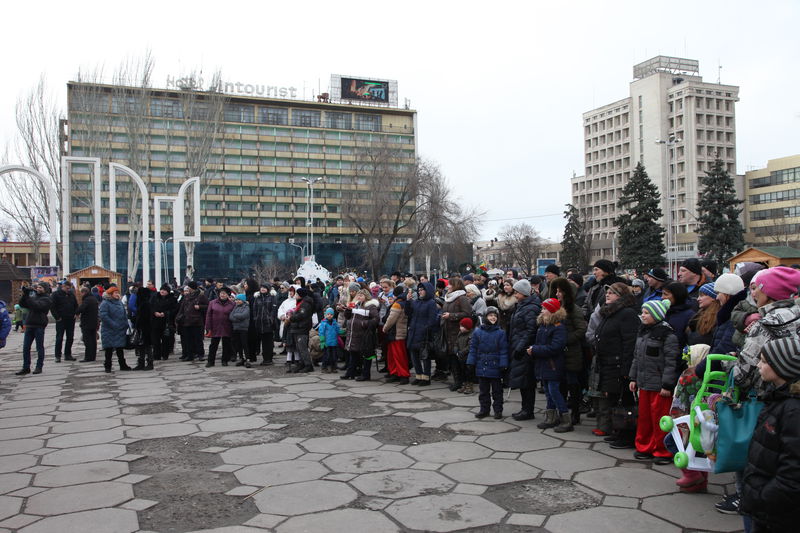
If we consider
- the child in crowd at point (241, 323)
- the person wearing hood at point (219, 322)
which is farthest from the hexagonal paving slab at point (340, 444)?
the person wearing hood at point (219, 322)

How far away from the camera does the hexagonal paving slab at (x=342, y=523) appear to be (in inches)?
169

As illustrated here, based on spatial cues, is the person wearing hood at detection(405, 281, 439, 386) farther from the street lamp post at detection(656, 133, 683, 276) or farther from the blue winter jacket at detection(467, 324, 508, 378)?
the street lamp post at detection(656, 133, 683, 276)

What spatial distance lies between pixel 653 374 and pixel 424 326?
4.94 meters

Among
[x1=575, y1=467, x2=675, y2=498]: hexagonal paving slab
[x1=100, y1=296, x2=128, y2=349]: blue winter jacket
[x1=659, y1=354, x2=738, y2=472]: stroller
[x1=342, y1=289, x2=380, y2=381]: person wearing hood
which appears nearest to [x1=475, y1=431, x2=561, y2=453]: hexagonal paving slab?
[x1=575, y1=467, x2=675, y2=498]: hexagonal paving slab

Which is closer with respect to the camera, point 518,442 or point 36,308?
point 518,442

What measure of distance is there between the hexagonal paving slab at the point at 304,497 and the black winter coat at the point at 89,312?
1117cm

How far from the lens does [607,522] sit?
4.37m

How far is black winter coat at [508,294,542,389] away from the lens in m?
7.62

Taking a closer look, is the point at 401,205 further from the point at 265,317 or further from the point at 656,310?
the point at 656,310

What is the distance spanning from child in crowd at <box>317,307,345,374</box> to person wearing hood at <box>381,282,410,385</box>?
160 centimetres

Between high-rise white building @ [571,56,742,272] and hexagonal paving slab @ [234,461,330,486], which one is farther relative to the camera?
high-rise white building @ [571,56,742,272]

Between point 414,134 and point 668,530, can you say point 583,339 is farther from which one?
point 414,134

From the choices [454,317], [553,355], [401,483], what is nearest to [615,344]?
[553,355]

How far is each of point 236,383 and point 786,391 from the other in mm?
9528
